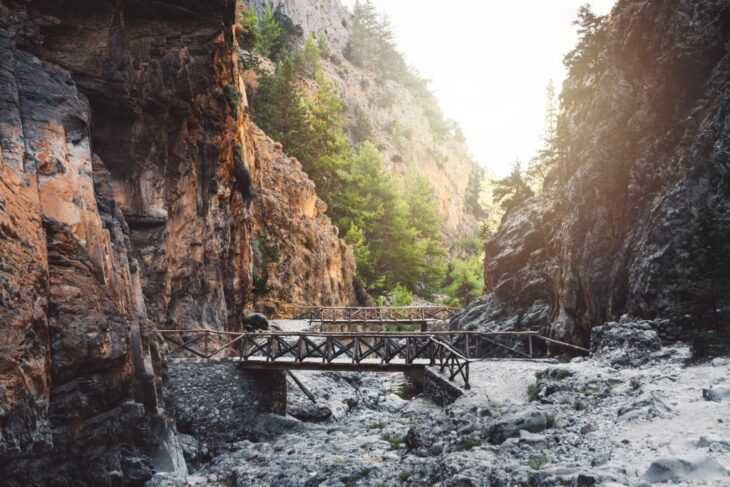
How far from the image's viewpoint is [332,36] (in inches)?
2911

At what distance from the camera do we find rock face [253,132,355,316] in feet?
98.2

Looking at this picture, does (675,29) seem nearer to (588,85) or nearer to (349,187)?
(588,85)

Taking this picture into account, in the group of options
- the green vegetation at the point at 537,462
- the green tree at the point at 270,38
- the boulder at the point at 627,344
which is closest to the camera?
the green vegetation at the point at 537,462

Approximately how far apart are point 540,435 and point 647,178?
10.9 meters

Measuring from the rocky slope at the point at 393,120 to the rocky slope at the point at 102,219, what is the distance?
42850 millimetres

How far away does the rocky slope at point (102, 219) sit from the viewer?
28.3 ft

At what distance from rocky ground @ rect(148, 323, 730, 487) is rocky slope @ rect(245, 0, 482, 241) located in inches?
1870

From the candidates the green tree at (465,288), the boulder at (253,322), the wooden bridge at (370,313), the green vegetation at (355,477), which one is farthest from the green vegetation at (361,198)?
the green vegetation at (355,477)

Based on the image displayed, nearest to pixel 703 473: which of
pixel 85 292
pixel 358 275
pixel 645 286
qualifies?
pixel 645 286

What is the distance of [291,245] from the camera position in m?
31.6

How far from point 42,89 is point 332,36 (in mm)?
68368

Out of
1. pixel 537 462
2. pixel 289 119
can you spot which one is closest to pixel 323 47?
pixel 289 119

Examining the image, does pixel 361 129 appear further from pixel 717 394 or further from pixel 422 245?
pixel 717 394

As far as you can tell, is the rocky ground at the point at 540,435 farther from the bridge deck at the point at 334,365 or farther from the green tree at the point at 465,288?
the green tree at the point at 465,288
